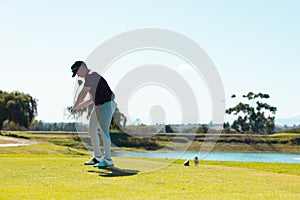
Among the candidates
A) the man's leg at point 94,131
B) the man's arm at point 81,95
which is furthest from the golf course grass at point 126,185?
the man's arm at point 81,95

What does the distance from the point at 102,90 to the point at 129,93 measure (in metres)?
9.55

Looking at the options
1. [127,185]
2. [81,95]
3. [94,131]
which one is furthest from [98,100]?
[127,185]

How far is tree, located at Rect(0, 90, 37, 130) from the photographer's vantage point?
78938 millimetres

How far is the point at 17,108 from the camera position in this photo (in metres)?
79.0

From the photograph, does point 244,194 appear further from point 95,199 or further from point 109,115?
point 109,115

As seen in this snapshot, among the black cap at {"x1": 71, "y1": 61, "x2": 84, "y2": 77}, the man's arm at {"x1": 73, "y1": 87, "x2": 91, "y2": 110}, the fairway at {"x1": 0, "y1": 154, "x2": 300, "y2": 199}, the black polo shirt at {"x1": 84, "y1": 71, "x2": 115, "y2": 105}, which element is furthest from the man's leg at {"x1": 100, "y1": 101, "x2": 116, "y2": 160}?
the black cap at {"x1": 71, "y1": 61, "x2": 84, "y2": 77}

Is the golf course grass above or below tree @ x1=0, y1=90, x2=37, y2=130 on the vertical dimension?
below

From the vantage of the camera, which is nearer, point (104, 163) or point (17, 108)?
point (104, 163)

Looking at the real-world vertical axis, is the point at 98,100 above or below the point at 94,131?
above

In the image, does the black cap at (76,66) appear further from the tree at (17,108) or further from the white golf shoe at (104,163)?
the tree at (17,108)

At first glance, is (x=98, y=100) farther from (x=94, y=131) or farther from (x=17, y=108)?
(x=17, y=108)

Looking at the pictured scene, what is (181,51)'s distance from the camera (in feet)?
64.6

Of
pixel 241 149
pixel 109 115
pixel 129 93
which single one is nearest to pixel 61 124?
pixel 241 149

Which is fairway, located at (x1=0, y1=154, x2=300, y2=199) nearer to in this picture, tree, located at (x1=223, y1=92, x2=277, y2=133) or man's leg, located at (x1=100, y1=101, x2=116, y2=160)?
man's leg, located at (x1=100, y1=101, x2=116, y2=160)
